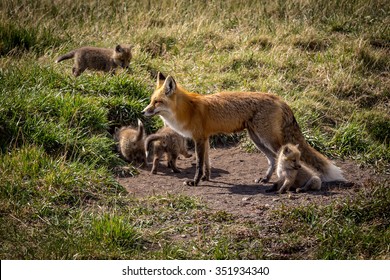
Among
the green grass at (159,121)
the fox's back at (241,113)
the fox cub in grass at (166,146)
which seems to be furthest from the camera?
the fox cub in grass at (166,146)

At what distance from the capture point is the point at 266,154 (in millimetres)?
9188

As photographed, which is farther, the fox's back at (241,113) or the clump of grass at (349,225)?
the fox's back at (241,113)

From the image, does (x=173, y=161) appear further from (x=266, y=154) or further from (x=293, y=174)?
(x=293, y=174)

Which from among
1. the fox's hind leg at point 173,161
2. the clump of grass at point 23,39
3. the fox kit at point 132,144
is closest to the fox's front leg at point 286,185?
the fox's hind leg at point 173,161

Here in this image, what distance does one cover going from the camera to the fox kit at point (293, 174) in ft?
27.7

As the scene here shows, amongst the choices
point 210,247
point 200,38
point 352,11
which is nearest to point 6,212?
point 210,247

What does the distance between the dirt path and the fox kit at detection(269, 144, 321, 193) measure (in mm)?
154

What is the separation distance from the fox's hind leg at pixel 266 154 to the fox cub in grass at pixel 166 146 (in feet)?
3.31

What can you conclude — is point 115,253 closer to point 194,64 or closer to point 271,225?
point 271,225

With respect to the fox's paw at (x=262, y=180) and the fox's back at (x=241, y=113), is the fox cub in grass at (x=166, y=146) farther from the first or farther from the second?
the fox's paw at (x=262, y=180)

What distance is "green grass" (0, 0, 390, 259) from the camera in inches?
273

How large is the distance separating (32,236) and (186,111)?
9.27ft

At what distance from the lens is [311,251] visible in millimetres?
6906

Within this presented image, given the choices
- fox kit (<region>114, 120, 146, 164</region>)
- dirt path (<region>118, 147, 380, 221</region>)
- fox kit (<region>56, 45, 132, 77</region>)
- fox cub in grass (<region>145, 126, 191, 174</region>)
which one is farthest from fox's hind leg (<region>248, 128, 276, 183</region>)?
fox kit (<region>56, 45, 132, 77</region>)
